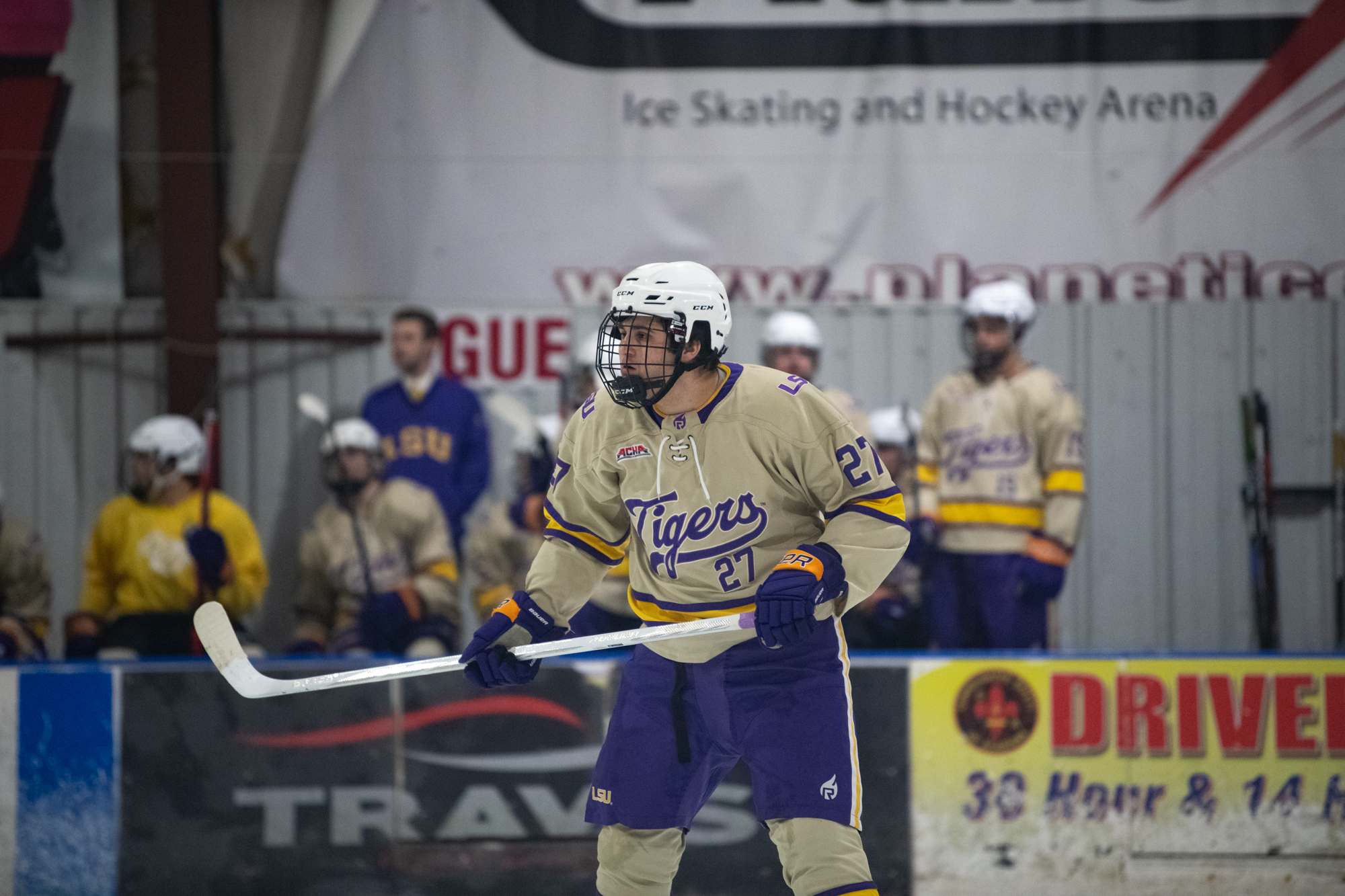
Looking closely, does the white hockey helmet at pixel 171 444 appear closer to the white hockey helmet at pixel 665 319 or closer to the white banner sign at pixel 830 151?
the white banner sign at pixel 830 151

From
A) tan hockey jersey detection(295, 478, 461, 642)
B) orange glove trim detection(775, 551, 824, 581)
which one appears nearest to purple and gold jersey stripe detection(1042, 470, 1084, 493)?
tan hockey jersey detection(295, 478, 461, 642)

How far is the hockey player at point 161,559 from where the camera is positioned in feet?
14.0

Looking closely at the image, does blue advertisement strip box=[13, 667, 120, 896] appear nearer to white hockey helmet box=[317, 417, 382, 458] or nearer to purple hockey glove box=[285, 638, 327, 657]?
purple hockey glove box=[285, 638, 327, 657]

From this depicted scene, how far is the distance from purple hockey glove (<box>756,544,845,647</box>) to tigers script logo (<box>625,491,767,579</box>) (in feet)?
0.47

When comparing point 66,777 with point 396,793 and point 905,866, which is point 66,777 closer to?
point 396,793

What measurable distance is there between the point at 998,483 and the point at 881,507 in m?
2.34

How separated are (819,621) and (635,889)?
23.5 inches

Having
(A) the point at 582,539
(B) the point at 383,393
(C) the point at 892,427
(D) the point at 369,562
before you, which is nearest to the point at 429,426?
(B) the point at 383,393

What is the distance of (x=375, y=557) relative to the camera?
4.64 metres

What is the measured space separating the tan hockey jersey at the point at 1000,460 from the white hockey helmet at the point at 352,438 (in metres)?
1.97

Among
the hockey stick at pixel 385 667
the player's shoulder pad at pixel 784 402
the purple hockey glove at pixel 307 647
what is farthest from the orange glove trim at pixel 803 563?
the purple hockey glove at pixel 307 647

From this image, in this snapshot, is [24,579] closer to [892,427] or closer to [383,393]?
[383,393]

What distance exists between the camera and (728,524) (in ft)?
7.92

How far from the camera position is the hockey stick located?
7.57 ft
